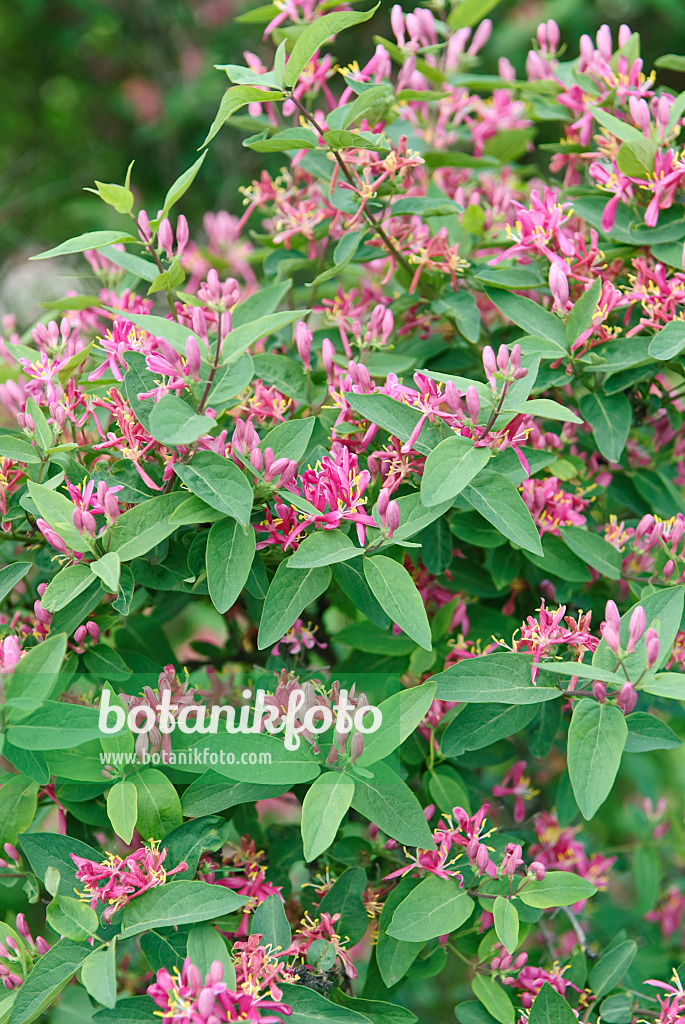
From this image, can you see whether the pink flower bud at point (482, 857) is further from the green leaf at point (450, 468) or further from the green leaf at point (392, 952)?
the green leaf at point (450, 468)

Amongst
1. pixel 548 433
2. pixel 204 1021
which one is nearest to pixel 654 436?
pixel 548 433

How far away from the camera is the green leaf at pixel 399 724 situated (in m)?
0.83

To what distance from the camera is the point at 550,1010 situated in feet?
2.74

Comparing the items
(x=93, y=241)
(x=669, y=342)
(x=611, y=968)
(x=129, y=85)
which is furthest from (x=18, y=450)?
(x=129, y=85)

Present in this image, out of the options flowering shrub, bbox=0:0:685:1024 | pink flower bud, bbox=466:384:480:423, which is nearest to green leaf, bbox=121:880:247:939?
flowering shrub, bbox=0:0:685:1024

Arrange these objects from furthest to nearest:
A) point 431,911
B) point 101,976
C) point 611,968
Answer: point 611,968 → point 431,911 → point 101,976

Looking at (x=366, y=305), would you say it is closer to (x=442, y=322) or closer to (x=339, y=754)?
(x=442, y=322)

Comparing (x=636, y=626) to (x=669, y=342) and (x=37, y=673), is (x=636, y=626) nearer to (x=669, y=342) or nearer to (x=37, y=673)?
(x=669, y=342)

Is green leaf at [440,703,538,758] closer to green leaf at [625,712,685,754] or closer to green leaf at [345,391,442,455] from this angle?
green leaf at [625,712,685,754]

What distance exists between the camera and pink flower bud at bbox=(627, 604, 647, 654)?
2.60ft

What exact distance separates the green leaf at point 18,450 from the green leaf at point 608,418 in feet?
1.94

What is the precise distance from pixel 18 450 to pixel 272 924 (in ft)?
1.71

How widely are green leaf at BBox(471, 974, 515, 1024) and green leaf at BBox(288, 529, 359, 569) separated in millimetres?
448

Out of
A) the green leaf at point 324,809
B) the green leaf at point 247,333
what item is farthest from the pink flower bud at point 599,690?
the green leaf at point 247,333
